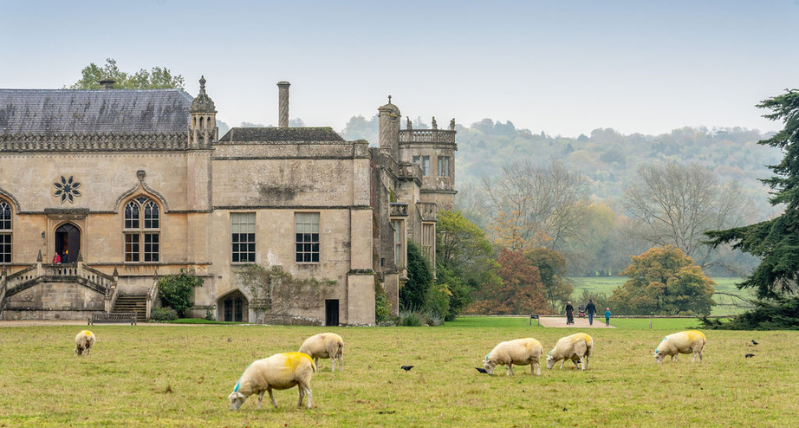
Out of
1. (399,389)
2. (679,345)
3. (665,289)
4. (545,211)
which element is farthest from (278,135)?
(545,211)

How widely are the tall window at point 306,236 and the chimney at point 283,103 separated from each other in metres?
7.64

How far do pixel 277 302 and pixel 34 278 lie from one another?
10.6 m

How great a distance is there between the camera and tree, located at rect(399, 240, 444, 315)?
53.2m

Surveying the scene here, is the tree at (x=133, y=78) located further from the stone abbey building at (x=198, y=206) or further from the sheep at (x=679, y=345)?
the sheep at (x=679, y=345)

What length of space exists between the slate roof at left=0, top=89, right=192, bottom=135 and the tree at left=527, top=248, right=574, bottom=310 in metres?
36.4

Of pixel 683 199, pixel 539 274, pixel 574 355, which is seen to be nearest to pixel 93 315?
pixel 574 355

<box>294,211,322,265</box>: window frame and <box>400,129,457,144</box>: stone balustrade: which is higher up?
<box>400,129,457,144</box>: stone balustrade

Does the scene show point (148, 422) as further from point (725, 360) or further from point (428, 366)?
point (725, 360)

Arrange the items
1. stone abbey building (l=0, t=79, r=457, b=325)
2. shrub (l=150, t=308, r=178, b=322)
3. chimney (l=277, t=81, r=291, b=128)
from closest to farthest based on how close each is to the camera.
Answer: shrub (l=150, t=308, r=178, b=322), stone abbey building (l=0, t=79, r=457, b=325), chimney (l=277, t=81, r=291, b=128)

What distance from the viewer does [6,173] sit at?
157 ft

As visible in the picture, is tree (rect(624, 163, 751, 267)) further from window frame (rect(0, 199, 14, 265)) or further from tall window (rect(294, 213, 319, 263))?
window frame (rect(0, 199, 14, 265))

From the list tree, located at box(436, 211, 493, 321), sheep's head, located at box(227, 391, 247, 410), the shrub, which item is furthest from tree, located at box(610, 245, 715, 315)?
sheep's head, located at box(227, 391, 247, 410)

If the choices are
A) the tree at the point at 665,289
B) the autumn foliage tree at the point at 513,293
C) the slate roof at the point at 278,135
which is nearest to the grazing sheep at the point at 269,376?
the slate roof at the point at 278,135

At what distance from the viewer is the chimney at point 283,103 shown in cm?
5281
